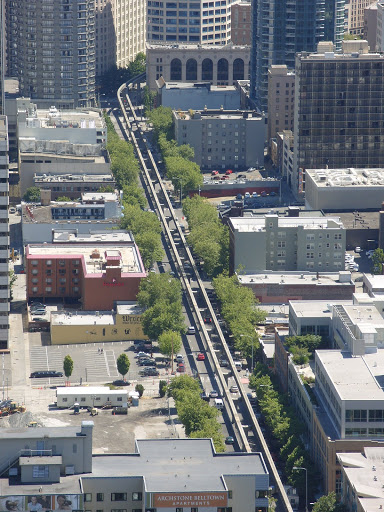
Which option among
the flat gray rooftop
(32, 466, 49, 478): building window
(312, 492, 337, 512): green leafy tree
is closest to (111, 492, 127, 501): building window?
the flat gray rooftop

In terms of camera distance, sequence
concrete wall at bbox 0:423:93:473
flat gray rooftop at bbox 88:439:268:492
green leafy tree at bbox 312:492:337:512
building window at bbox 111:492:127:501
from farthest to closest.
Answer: green leafy tree at bbox 312:492:337:512
building window at bbox 111:492:127:501
concrete wall at bbox 0:423:93:473
flat gray rooftop at bbox 88:439:268:492

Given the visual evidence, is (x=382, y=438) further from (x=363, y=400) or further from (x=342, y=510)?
(x=342, y=510)

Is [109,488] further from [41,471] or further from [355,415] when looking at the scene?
[355,415]

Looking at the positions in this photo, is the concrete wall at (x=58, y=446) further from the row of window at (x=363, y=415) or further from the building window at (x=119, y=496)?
the row of window at (x=363, y=415)

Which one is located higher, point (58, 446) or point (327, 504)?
point (58, 446)

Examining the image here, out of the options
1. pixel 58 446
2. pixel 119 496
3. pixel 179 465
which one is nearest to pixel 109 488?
pixel 119 496

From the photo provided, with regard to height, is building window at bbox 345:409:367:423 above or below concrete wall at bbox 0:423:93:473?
below

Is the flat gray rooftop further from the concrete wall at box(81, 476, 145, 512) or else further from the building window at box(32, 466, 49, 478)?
the building window at box(32, 466, 49, 478)

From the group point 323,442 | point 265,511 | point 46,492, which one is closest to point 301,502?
point 323,442

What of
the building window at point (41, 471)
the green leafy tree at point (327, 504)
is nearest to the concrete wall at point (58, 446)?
the building window at point (41, 471)
